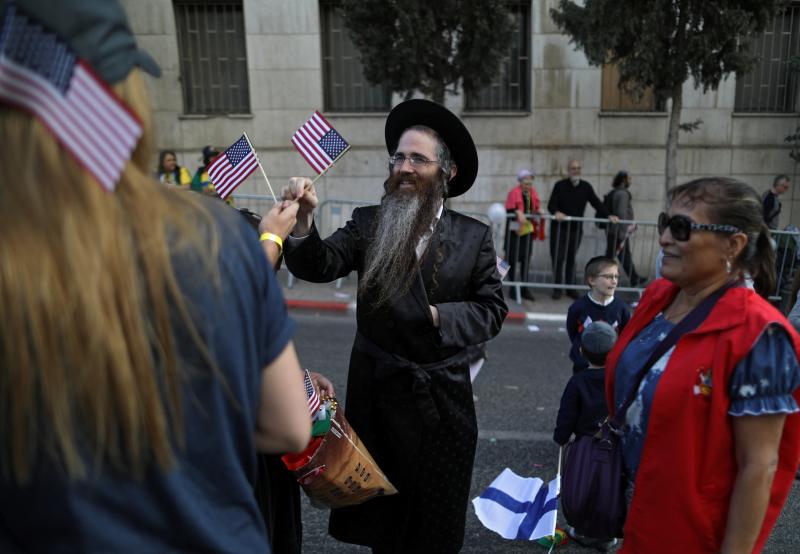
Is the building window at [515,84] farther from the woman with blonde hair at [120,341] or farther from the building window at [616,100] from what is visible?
the woman with blonde hair at [120,341]

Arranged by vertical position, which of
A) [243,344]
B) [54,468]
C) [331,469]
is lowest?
[331,469]

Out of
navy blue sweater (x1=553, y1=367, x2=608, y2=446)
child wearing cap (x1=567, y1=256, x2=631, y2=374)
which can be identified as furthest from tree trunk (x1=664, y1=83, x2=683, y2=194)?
navy blue sweater (x1=553, y1=367, x2=608, y2=446)

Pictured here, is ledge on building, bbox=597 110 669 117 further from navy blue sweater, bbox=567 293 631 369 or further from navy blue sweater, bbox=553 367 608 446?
navy blue sweater, bbox=553 367 608 446

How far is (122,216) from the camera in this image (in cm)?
94

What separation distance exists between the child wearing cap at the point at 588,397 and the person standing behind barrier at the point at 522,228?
557 centimetres

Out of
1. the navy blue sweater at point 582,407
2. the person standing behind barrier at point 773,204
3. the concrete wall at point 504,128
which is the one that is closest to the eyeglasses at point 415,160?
the navy blue sweater at point 582,407

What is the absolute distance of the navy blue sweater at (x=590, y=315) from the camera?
399 cm

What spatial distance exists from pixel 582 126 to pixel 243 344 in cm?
1099

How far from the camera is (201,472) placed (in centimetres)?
109

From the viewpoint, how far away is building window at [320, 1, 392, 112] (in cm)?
1117

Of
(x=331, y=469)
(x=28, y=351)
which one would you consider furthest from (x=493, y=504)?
(x=28, y=351)

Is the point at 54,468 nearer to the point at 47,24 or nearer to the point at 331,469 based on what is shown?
the point at 47,24

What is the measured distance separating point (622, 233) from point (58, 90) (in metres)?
8.81

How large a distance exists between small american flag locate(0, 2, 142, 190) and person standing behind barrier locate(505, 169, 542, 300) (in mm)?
7944
